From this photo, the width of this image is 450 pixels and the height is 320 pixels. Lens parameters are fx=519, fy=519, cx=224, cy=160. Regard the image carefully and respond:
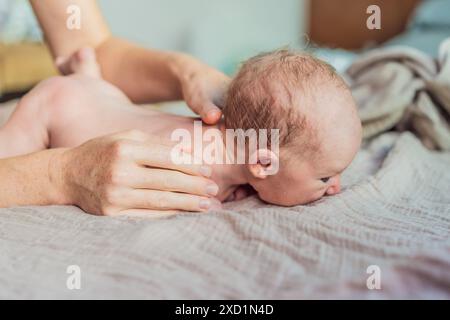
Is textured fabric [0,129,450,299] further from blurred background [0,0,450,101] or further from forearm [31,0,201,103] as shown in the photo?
blurred background [0,0,450,101]

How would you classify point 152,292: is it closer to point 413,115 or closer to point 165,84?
point 165,84

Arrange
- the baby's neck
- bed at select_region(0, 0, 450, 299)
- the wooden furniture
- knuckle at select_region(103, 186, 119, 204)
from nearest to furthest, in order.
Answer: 1. bed at select_region(0, 0, 450, 299)
2. knuckle at select_region(103, 186, 119, 204)
3. the baby's neck
4. the wooden furniture

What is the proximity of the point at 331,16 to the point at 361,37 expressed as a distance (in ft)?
0.93

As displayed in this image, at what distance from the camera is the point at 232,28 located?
129 inches

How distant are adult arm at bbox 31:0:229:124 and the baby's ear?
29 centimetres

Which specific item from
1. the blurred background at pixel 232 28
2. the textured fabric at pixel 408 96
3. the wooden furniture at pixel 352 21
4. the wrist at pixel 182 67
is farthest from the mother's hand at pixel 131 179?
the wooden furniture at pixel 352 21

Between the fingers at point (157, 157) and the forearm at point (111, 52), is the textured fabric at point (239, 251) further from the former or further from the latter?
the forearm at point (111, 52)

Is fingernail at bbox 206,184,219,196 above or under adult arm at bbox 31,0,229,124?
under

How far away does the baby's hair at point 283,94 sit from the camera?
83 cm

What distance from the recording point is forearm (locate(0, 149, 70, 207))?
0.84 metres

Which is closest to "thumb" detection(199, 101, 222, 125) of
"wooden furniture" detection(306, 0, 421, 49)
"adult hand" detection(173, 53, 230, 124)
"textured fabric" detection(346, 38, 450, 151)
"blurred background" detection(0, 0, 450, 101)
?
"adult hand" detection(173, 53, 230, 124)

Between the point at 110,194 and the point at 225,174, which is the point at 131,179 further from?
the point at 225,174

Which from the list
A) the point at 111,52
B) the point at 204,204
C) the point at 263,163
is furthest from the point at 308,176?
the point at 111,52

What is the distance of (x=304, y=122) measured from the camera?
32.6 inches
